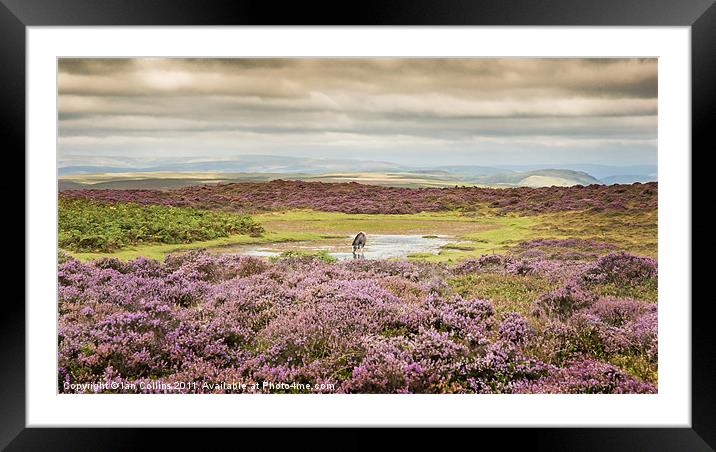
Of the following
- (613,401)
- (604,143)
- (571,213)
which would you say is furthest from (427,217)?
(613,401)

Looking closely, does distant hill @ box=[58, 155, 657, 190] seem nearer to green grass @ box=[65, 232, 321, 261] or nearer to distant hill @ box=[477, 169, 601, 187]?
distant hill @ box=[477, 169, 601, 187]

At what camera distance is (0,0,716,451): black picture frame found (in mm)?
4684

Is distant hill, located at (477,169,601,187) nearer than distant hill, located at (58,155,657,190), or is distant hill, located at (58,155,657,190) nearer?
distant hill, located at (58,155,657,190)

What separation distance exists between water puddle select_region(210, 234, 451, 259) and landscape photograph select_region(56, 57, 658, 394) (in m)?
0.02

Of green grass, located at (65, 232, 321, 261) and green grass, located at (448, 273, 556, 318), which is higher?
green grass, located at (65, 232, 321, 261)

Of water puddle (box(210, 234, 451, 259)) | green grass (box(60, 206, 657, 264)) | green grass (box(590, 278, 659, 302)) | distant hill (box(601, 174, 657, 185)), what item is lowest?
green grass (box(590, 278, 659, 302))

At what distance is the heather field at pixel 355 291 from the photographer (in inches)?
239

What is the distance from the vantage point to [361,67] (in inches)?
290
